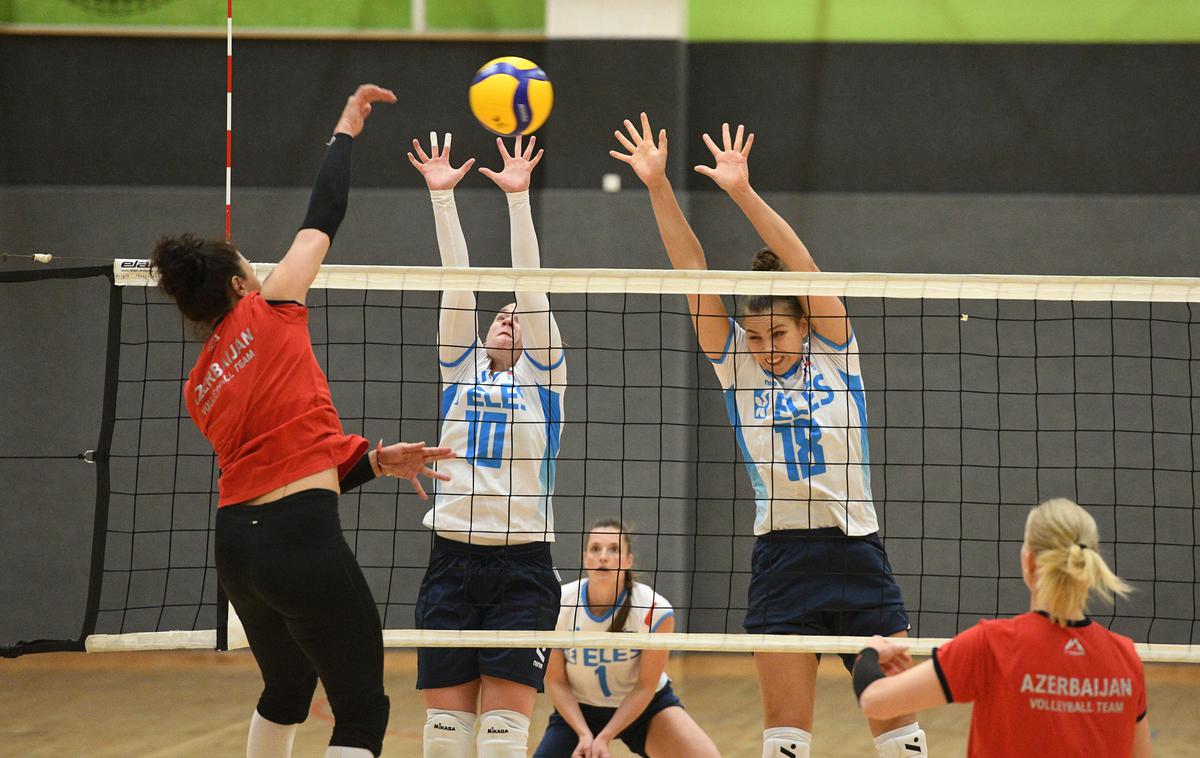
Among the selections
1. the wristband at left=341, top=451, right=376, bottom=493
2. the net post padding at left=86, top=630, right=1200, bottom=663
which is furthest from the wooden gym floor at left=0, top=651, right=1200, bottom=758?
the wristband at left=341, top=451, right=376, bottom=493

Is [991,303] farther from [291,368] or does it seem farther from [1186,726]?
[291,368]

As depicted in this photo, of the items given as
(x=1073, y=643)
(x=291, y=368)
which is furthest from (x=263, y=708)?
(x=1073, y=643)

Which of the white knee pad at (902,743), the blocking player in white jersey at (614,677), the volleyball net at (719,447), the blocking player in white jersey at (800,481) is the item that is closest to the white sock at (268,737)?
the blocking player in white jersey at (614,677)

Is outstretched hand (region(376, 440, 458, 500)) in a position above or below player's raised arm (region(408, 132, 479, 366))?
below

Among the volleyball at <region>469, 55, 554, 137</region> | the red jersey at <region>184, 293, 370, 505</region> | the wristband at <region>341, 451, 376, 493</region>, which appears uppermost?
the volleyball at <region>469, 55, 554, 137</region>

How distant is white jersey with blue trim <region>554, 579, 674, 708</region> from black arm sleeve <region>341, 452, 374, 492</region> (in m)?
1.52

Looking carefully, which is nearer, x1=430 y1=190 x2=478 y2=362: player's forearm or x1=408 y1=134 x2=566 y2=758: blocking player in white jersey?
x1=408 y1=134 x2=566 y2=758: blocking player in white jersey

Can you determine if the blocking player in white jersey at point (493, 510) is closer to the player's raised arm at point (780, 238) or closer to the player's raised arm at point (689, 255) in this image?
the player's raised arm at point (689, 255)

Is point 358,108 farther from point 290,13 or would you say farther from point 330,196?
point 290,13

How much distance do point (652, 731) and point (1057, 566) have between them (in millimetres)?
2510

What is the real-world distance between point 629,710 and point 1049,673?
7.70 feet

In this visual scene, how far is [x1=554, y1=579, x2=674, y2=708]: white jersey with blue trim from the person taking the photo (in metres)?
4.67

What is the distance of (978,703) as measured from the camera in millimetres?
2568

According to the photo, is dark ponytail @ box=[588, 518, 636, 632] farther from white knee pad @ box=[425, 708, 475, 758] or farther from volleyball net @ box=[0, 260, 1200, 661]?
volleyball net @ box=[0, 260, 1200, 661]
